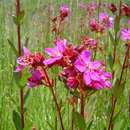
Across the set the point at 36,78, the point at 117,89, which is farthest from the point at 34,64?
the point at 117,89

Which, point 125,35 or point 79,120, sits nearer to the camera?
point 79,120

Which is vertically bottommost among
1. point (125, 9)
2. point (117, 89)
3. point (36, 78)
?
point (117, 89)

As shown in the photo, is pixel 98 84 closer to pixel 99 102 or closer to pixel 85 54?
pixel 85 54

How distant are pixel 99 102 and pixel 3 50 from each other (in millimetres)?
1536

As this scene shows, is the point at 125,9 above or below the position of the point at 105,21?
above

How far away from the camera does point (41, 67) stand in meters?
1.05

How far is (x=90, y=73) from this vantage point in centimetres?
95

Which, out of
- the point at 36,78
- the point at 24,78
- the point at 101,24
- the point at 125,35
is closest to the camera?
the point at 36,78

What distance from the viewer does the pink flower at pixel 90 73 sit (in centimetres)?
94

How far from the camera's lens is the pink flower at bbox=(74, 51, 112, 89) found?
3.08ft

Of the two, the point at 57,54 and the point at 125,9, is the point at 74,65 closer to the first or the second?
the point at 57,54

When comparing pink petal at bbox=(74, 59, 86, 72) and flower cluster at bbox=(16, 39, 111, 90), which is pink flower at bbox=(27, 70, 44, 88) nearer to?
flower cluster at bbox=(16, 39, 111, 90)

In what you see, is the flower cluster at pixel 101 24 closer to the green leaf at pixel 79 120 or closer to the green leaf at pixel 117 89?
the green leaf at pixel 117 89

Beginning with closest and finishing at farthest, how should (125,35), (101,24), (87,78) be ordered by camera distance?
(87,78)
(125,35)
(101,24)
